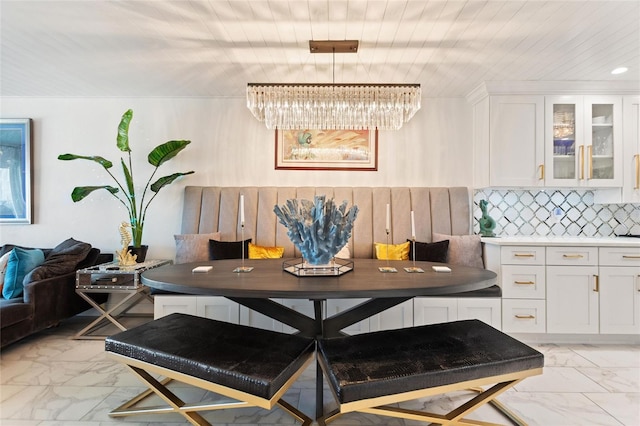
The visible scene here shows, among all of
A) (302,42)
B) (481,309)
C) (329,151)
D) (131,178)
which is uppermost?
(302,42)

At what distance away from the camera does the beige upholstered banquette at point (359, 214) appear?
345 centimetres

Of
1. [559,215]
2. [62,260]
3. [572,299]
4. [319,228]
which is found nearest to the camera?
[319,228]

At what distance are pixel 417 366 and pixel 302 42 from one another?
2268mm

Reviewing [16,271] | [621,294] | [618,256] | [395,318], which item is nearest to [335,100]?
[395,318]

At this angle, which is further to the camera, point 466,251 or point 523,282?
point 466,251

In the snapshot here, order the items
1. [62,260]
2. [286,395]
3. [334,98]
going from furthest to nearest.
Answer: [62,260] < [334,98] < [286,395]

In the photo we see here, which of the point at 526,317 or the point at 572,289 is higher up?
the point at 572,289

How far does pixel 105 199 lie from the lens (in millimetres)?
3691

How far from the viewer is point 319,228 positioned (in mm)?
1844

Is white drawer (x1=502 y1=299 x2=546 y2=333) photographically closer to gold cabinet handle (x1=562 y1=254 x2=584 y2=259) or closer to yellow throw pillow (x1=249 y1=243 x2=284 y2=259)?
→ gold cabinet handle (x1=562 y1=254 x2=584 y2=259)

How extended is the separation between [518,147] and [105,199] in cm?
441

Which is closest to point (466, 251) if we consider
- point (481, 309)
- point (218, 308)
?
point (481, 309)

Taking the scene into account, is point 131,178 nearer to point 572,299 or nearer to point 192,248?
point 192,248

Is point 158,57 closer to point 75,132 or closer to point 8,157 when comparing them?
point 75,132
